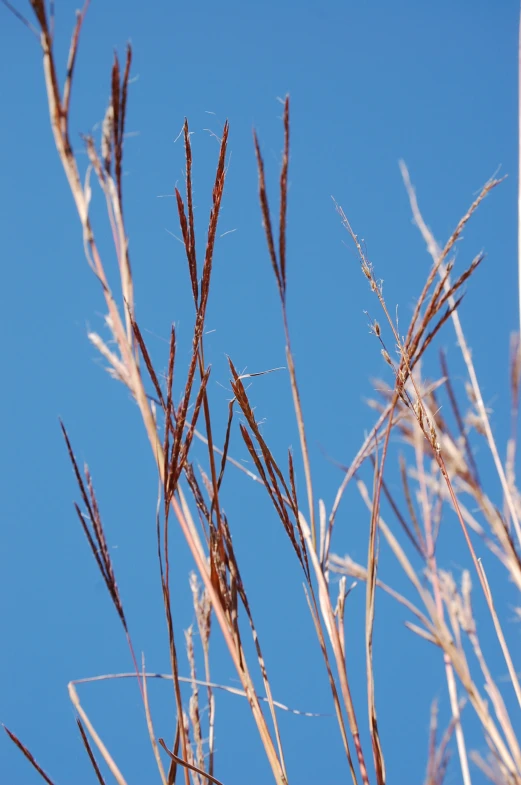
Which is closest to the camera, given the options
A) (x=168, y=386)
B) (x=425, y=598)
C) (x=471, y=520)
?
(x=168, y=386)

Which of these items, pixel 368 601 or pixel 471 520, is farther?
pixel 471 520

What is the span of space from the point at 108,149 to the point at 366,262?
243 millimetres

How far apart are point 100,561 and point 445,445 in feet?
1.90

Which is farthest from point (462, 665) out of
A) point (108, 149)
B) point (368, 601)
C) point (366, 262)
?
point (108, 149)

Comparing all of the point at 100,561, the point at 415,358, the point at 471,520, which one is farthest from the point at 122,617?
the point at 471,520

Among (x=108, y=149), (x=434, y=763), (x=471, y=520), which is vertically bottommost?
(x=434, y=763)

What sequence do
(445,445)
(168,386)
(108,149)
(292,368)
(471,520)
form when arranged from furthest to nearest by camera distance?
1. (471,520)
2. (445,445)
3. (292,368)
4. (108,149)
5. (168,386)

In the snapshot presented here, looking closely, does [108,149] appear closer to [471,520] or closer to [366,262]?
[366,262]

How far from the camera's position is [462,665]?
729mm

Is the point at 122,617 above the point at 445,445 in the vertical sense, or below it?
below

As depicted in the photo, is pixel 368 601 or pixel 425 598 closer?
pixel 368 601

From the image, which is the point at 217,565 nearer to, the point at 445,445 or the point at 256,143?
the point at 256,143

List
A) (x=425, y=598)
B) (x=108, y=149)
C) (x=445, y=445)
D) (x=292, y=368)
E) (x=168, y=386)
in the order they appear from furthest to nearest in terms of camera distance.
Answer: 1. (x=445, y=445)
2. (x=425, y=598)
3. (x=292, y=368)
4. (x=108, y=149)
5. (x=168, y=386)

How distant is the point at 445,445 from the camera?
0.96 meters
